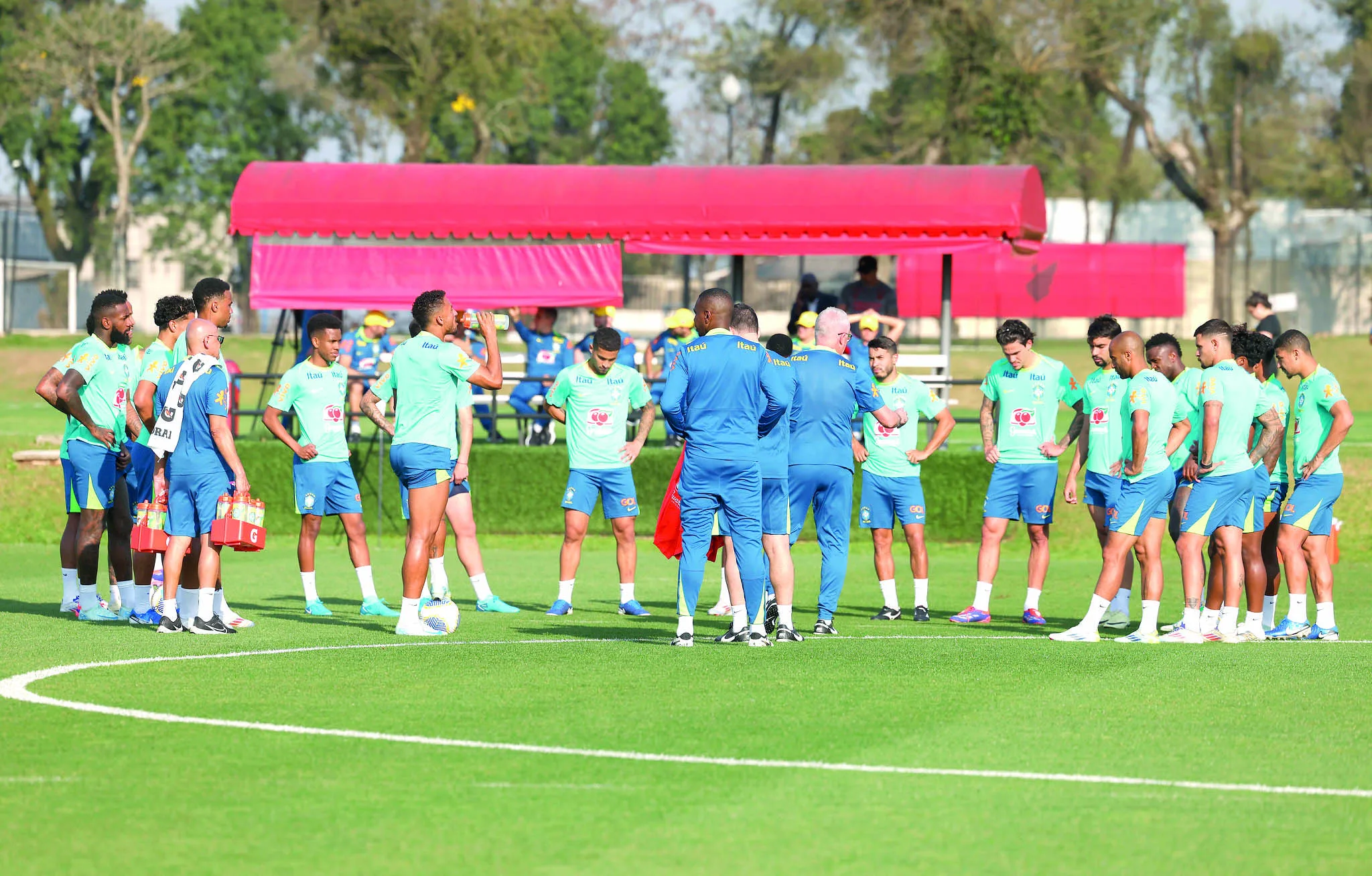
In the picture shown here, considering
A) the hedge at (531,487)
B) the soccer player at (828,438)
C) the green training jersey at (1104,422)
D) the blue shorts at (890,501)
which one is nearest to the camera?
the soccer player at (828,438)

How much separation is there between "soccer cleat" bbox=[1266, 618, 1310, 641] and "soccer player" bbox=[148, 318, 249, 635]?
6.72 meters

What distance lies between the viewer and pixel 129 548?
11445 mm

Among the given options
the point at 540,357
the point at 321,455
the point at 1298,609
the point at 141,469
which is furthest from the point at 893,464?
the point at 540,357

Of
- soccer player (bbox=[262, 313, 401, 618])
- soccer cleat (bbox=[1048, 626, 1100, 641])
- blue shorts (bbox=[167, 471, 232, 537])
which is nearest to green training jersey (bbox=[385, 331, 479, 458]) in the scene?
blue shorts (bbox=[167, 471, 232, 537])

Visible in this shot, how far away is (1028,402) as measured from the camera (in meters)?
12.5

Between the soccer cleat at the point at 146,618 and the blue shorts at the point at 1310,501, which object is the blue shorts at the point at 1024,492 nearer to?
the blue shorts at the point at 1310,501

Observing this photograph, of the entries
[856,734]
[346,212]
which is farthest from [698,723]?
[346,212]

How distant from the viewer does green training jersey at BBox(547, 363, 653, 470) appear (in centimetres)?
1269

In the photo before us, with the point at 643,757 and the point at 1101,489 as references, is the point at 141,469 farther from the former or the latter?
the point at 1101,489

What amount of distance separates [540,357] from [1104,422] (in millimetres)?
9309

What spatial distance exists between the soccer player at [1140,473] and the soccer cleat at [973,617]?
1.61 m

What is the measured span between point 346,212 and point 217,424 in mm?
10624

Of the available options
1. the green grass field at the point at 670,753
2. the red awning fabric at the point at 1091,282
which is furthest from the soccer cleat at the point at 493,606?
the red awning fabric at the point at 1091,282

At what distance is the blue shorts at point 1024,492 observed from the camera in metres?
12.5
